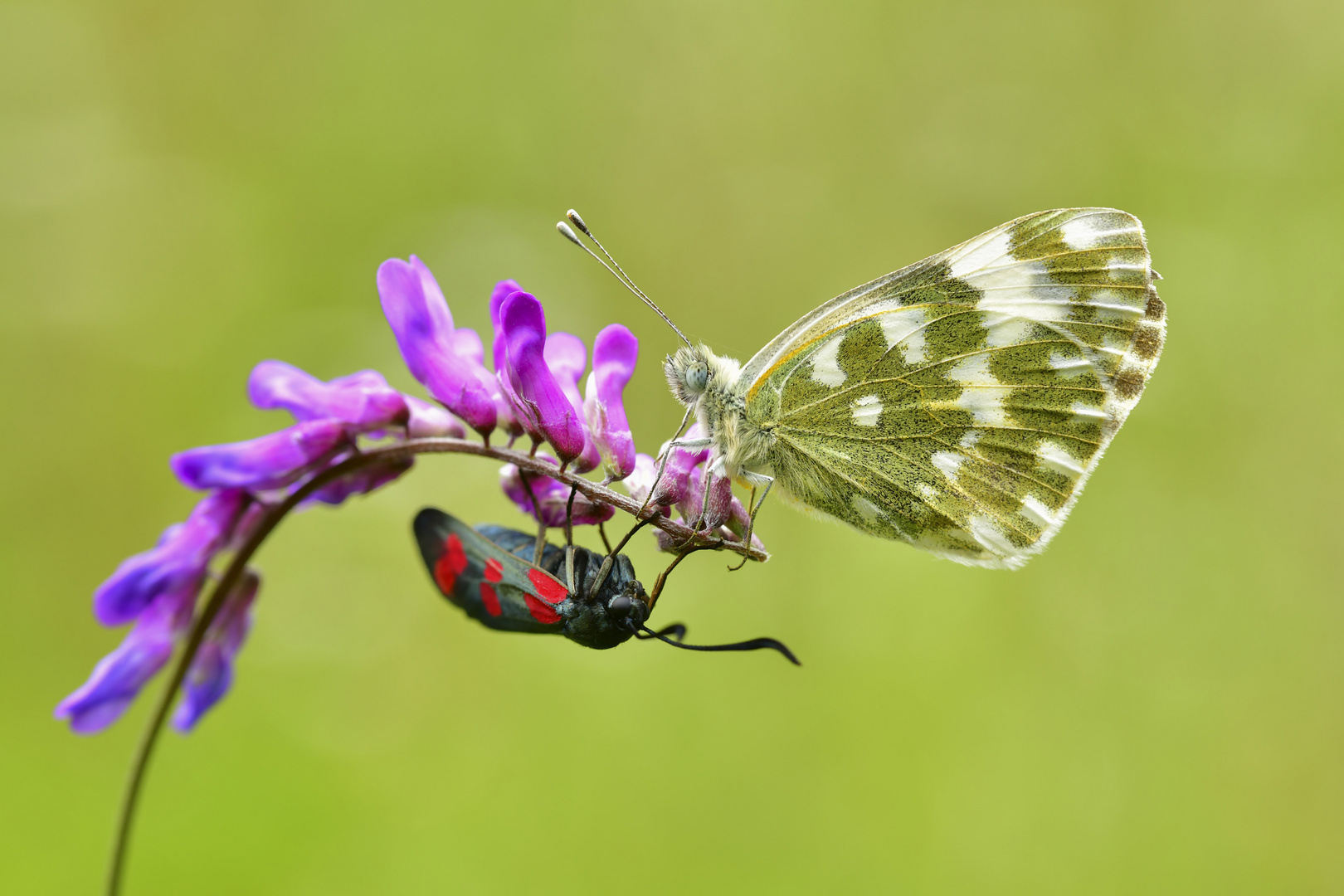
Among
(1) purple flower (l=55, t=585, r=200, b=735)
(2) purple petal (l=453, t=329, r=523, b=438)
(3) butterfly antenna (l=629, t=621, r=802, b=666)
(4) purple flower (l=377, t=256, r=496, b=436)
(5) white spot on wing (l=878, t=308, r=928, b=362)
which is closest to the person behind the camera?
(3) butterfly antenna (l=629, t=621, r=802, b=666)

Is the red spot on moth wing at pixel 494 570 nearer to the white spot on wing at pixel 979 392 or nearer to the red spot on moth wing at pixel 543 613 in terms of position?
the red spot on moth wing at pixel 543 613

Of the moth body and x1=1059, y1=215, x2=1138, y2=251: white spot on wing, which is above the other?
the moth body

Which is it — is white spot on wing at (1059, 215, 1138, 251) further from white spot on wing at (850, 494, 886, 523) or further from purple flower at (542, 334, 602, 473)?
purple flower at (542, 334, 602, 473)

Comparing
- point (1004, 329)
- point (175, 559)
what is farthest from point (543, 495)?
point (1004, 329)

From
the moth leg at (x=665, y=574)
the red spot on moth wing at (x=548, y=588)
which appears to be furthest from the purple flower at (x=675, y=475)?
the red spot on moth wing at (x=548, y=588)

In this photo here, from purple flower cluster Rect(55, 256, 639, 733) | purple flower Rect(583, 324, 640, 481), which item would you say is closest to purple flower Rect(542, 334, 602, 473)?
purple flower cluster Rect(55, 256, 639, 733)

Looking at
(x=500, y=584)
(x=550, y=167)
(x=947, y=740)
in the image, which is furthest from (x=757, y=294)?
(x=500, y=584)
